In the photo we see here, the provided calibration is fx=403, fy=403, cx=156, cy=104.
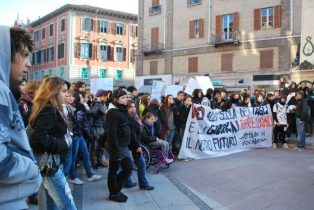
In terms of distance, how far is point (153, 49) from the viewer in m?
41.7

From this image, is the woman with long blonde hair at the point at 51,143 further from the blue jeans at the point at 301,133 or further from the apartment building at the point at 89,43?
the apartment building at the point at 89,43

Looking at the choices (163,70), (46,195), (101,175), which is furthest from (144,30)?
(46,195)

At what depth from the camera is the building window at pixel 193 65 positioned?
38119 millimetres

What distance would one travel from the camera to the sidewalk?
19.1 feet

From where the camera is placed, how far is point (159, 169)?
8617mm

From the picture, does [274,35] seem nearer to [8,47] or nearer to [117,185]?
[117,185]

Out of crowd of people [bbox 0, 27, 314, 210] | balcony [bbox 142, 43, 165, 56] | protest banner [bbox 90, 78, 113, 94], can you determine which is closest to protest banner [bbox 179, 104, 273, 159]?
crowd of people [bbox 0, 27, 314, 210]

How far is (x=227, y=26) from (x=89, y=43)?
2123 cm

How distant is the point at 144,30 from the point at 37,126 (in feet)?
134

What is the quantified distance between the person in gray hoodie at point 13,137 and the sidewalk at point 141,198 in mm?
3872

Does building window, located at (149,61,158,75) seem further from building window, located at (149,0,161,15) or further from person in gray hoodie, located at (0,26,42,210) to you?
person in gray hoodie, located at (0,26,42,210)

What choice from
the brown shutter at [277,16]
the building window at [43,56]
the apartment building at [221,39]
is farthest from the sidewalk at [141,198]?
the building window at [43,56]

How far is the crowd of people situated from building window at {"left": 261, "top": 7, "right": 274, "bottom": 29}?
60.0 feet

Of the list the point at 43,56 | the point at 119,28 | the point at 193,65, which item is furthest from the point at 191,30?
the point at 43,56
